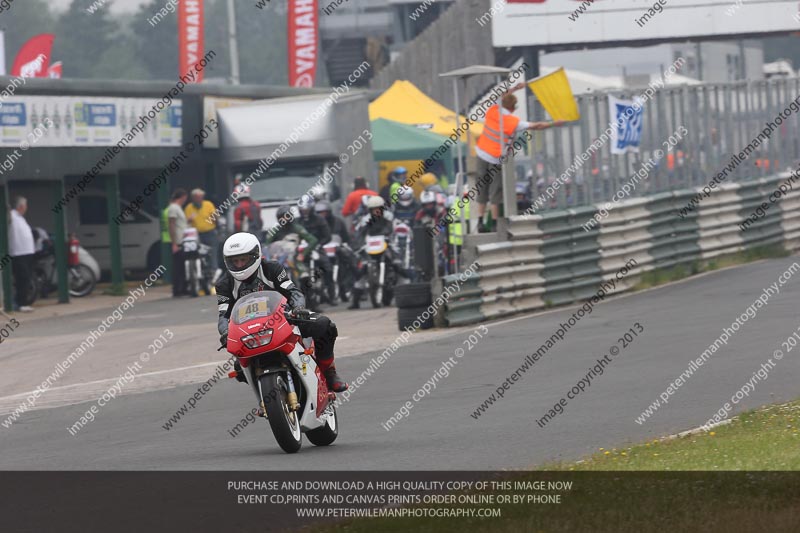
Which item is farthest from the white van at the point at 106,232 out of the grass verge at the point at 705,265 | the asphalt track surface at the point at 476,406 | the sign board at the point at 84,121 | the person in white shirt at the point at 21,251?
the asphalt track surface at the point at 476,406

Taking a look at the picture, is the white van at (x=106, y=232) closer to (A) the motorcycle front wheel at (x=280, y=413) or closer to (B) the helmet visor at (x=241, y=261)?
(B) the helmet visor at (x=241, y=261)

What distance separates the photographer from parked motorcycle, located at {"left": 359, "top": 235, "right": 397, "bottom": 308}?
70.7 feet

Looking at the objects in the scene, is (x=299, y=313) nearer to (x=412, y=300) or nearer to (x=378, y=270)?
(x=412, y=300)

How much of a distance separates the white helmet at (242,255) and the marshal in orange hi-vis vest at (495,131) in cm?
951

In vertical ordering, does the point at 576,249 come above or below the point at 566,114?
below

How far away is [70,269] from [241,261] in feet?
62.4

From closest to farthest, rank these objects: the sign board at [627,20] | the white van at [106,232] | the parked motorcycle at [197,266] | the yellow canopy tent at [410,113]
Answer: the parked motorcycle at [197,266] → the white van at [106,232] → the yellow canopy tent at [410,113] → the sign board at [627,20]

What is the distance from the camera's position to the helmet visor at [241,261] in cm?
965

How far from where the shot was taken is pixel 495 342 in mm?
16281

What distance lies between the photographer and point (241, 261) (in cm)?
966

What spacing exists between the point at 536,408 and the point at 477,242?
7.55 metres

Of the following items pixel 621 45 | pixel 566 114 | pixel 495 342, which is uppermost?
pixel 621 45

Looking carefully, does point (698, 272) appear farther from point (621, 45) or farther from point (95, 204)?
point (621, 45)
